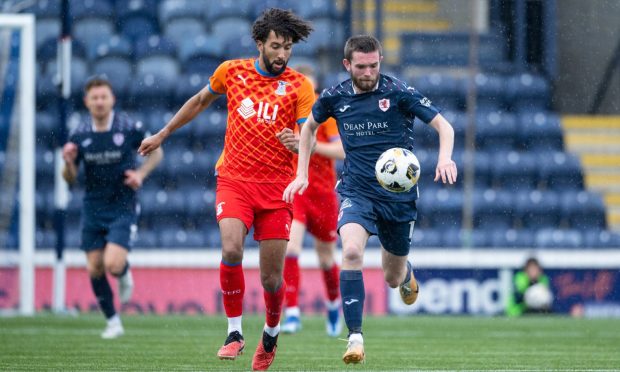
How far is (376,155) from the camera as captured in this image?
7.48 meters

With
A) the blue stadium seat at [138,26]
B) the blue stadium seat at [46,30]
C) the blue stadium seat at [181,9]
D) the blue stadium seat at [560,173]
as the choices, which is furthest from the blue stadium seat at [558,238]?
the blue stadium seat at [46,30]

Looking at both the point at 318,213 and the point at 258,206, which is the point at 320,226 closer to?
the point at 318,213

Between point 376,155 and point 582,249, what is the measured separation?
26.0 ft

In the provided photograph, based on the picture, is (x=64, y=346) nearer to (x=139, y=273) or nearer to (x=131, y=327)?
(x=131, y=327)

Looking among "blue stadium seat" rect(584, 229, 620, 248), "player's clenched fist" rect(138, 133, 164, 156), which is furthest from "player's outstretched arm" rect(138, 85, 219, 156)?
"blue stadium seat" rect(584, 229, 620, 248)

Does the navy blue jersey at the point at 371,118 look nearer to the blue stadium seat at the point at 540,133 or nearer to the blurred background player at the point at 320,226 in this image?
the blurred background player at the point at 320,226

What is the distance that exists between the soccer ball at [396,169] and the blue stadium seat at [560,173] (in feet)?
32.1

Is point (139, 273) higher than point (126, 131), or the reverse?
point (126, 131)

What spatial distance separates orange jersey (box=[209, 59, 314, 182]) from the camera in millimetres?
7398

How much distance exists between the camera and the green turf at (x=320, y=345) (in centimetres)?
764

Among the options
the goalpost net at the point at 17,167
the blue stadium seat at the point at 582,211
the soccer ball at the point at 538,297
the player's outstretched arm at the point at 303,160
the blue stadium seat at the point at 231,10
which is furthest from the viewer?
the blue stadium seat at the point at 231,10

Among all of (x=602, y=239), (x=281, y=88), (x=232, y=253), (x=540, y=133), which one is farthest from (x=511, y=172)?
(x=232, y=253)

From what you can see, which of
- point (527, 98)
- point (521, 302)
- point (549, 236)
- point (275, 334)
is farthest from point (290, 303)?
point (527, 98)

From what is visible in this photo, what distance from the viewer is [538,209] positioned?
1619 centimetres
